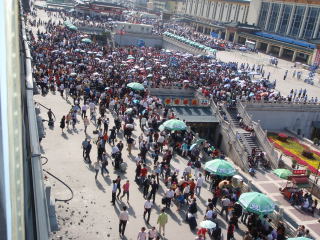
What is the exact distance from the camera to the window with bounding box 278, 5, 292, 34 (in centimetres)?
7619

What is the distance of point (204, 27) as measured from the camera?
99000mm

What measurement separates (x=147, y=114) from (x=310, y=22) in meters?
58.8

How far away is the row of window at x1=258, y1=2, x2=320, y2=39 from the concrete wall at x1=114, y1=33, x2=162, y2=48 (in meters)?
28.1

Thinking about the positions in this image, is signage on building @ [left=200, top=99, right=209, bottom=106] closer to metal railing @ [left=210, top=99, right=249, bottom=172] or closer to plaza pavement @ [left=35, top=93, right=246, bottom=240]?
metal railing @ [left=210, top=99, right=249, bottom=172]

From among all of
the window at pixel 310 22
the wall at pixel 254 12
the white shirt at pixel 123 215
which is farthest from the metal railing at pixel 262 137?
the wall at pixel 254 12

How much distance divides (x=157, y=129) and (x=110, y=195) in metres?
8.77

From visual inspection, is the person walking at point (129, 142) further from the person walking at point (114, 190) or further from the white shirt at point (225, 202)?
the white shirt at point (225, 202)

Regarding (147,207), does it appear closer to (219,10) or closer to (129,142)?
(129,142)

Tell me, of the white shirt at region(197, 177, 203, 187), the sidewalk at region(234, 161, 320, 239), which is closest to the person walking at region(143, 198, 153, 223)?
the white shirt at region(197, 177, 203, 187)

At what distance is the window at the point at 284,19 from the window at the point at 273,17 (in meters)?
1.99

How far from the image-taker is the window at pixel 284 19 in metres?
76.2

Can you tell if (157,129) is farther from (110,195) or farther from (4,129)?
(4,129)

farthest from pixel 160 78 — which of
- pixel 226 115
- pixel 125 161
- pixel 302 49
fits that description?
pixel 302 49

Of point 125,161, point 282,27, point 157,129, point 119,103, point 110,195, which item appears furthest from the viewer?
point 282,27
